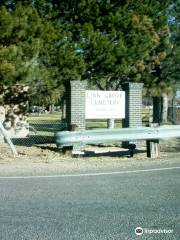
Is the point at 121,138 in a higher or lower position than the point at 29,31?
lower

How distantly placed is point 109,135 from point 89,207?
20.7 feet

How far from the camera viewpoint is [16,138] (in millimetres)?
18359

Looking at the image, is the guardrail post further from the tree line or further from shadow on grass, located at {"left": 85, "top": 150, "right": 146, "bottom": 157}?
the tree line

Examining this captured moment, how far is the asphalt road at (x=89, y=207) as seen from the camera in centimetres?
534

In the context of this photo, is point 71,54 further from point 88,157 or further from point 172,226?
point 172,226

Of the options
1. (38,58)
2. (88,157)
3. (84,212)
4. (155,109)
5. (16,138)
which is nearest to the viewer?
(84,212)

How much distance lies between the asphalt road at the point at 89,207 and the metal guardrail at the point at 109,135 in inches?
113

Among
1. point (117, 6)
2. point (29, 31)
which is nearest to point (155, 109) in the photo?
point (117, 6)

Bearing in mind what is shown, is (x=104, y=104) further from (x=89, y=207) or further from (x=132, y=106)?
(x=89, y=207)

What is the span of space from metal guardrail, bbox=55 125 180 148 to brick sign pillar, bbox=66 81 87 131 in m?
2.73

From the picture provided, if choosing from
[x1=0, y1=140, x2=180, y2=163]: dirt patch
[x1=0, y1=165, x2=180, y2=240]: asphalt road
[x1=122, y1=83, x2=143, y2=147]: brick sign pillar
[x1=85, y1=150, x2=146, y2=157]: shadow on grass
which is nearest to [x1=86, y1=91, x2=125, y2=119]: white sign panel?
[x1=122, y1=83, x2=143, y2=147]: brick sign pillar

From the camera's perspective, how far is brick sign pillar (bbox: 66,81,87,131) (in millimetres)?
15641

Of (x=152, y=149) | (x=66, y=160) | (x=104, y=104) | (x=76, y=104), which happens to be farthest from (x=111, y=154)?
(x=104, y=104)

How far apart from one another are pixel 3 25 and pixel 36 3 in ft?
13.2
